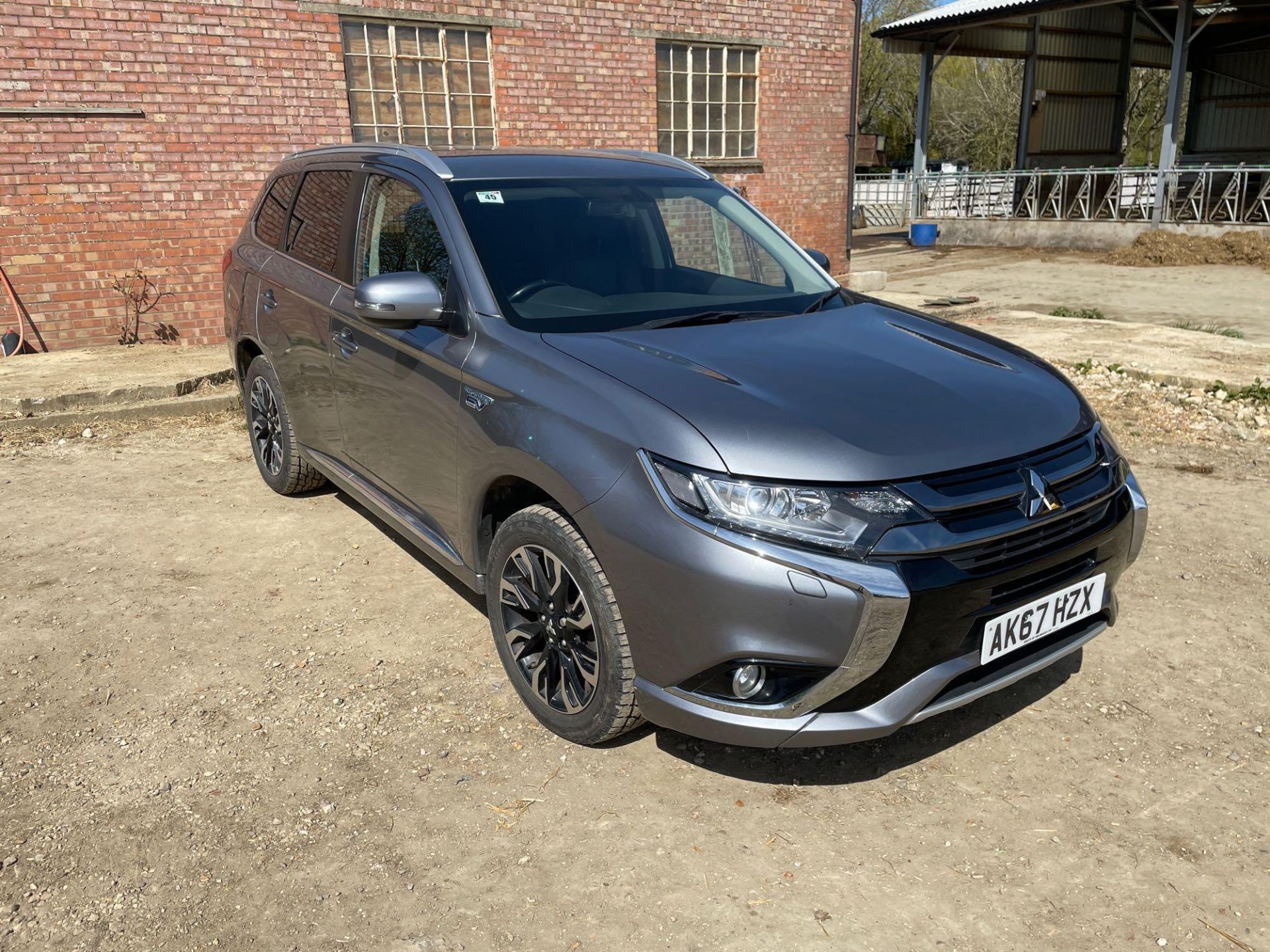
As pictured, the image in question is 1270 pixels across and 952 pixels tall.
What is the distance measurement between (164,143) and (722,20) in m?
6.32

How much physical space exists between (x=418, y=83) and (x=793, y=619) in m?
9.04

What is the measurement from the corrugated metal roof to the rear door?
69.0 feet

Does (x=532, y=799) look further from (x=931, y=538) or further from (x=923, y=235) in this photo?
(x=923, y=235)

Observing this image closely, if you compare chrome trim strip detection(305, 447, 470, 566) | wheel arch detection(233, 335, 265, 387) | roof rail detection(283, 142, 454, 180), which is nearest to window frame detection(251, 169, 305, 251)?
roof rail detection(283, 142, 454, 180)

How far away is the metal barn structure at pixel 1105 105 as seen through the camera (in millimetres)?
20422

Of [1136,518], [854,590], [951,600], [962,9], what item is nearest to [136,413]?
[854,590]

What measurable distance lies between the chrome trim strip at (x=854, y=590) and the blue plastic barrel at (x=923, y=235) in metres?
21.8

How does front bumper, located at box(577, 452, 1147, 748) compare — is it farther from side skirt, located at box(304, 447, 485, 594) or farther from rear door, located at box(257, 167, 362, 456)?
rear door, located at box(257, 167, 362, 456)

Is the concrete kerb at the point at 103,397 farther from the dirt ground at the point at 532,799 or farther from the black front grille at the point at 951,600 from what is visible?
the black front grille at the point at 951,600

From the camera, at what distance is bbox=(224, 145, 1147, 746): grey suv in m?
2.50

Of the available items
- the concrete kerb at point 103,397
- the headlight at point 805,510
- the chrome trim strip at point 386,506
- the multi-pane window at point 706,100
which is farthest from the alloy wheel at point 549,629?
the multi-pane window at point 706,100

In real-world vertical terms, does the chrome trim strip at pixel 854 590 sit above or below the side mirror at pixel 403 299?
below

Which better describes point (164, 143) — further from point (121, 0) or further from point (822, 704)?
point (822, 704)

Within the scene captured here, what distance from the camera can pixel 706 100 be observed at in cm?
1168
